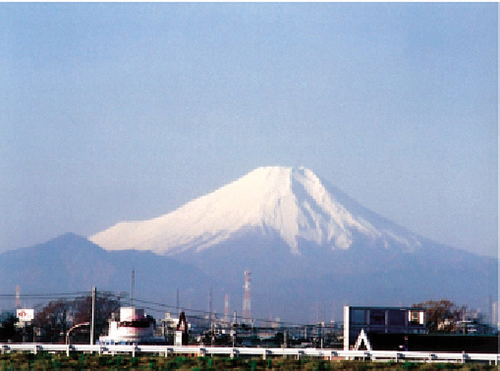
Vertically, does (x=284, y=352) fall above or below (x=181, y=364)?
above

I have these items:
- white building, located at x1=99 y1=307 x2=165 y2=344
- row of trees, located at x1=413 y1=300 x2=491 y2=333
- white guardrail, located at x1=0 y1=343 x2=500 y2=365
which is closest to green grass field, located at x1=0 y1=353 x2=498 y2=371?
white guardrail, located at x1=0 y1=343 x2=500 y2=365

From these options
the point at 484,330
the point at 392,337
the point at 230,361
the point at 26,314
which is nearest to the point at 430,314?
the point at 484,330

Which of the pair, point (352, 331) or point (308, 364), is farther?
point (352, 331)

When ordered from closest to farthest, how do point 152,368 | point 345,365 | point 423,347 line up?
point 152,368 < point 345,365 < point 423,347

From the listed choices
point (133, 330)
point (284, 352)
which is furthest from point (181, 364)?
point (133, 330)

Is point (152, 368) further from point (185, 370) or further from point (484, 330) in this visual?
point (484, 330)

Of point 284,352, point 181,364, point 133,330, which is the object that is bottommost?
point 181,364

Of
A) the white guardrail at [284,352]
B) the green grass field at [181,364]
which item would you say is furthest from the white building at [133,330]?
the green grass field at [181,364]

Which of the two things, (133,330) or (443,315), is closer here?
(133,330)

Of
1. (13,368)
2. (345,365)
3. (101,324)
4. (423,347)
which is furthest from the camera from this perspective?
(101,324)

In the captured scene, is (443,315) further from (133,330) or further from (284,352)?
(284,352)
